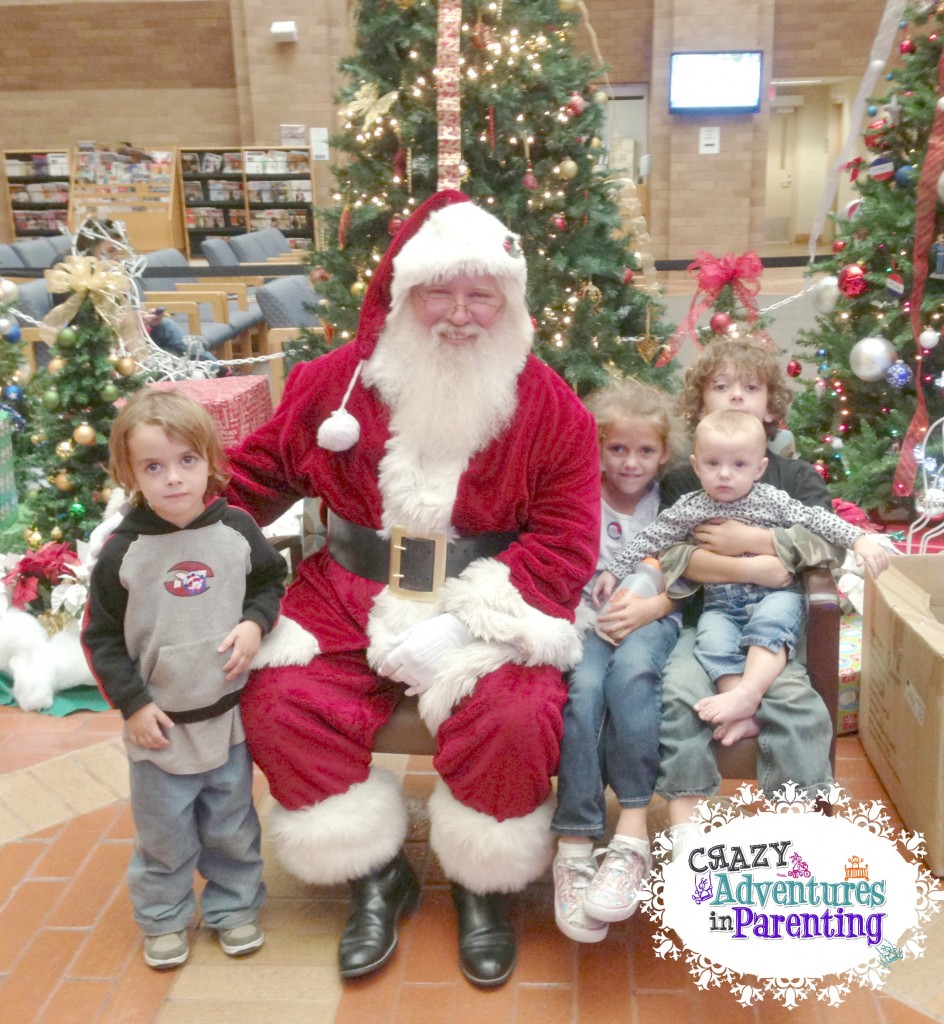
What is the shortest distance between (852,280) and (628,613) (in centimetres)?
231

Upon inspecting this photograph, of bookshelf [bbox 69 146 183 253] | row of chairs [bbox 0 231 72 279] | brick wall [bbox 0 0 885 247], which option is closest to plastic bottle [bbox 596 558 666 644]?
row of chairs [bbox 0 231 72 279]

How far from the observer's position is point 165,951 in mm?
2244

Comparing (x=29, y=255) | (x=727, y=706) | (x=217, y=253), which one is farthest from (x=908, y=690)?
(x=29, y=255)

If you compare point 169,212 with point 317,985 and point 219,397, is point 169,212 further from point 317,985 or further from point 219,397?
point 317,985

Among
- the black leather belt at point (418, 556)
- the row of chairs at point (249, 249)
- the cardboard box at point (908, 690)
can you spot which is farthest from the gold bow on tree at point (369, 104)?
the row of chairs at point (249, 249)

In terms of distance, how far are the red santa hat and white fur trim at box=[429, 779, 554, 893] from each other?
2.95 ft

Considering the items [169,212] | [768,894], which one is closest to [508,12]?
[768,894]

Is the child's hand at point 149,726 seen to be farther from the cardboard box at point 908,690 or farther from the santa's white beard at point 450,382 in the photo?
the cardboard box at point 908,690

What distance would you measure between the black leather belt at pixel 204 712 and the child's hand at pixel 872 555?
144 cm

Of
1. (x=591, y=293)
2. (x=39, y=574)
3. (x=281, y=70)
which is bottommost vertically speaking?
(x=39, y=574)

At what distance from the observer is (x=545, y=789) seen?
2180 millimetres

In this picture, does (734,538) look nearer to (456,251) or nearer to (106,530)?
(456,251)

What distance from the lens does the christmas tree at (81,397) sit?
12.7ft

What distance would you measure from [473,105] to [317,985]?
2852 millimetres
